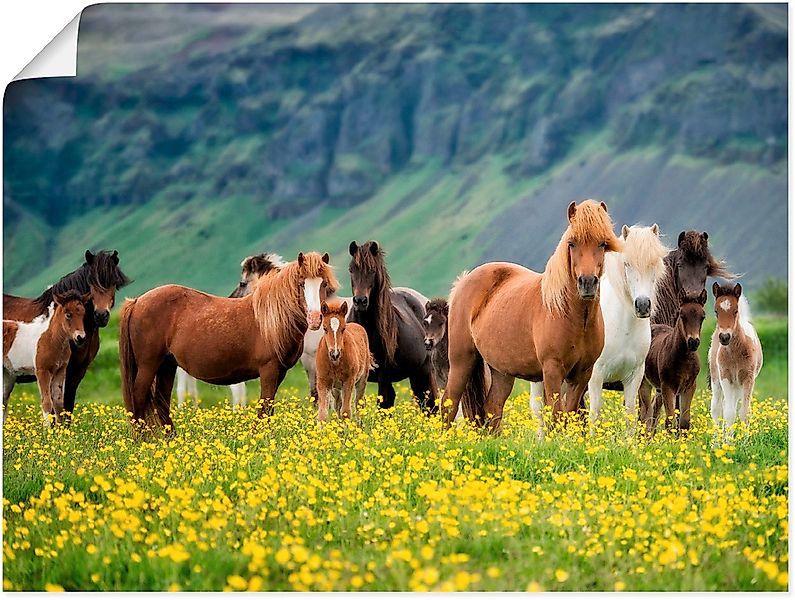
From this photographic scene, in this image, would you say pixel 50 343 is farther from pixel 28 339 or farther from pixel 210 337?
pixel 210 337

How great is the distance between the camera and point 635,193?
1236 centimetres

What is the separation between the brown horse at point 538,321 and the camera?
7172 mm

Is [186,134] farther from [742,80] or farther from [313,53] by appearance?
[742,80]

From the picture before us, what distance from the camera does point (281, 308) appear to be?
887 cm

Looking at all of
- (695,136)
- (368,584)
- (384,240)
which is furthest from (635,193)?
(368,584)

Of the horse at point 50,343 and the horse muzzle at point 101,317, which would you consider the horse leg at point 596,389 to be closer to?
the horse muzzle at point 101,317

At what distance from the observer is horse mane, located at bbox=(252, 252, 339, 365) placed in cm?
878

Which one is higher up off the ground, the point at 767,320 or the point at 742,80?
the point at 742,80

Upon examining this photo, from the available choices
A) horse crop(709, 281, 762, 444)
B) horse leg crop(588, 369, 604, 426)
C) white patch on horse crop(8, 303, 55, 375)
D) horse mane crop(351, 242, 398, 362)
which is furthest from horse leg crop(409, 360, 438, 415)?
white patch on horse crop(8, 303, 55, 375)

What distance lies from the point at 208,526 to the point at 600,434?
11.6ft

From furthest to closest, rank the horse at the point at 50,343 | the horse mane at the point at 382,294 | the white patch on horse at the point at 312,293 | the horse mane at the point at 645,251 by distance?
the horse mane at the point at 382,294
the horse at the point at 50,343
the white patch on horse at the point at 312,293
the horse mane at the point at 645,251

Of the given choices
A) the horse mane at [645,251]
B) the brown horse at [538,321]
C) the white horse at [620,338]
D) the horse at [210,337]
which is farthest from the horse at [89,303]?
the horse mane at [645,251]

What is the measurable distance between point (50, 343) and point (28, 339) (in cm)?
35

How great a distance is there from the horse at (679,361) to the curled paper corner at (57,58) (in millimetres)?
5081
